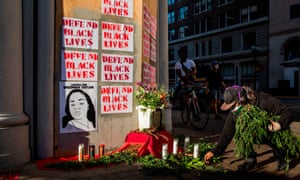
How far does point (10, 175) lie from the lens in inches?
147

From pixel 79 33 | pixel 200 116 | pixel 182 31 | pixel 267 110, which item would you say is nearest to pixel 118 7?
pixel 79 33

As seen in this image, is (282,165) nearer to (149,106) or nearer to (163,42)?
(149,106)

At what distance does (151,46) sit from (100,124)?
2.22 metres

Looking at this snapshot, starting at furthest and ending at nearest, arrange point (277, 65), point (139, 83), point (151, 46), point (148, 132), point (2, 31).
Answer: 1. point (277, 65)
2. point (151, 46)
3. point (139, 83)
4. point (148, 132)
5. point (2, 31)

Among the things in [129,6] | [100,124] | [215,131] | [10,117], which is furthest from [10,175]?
[215,131]

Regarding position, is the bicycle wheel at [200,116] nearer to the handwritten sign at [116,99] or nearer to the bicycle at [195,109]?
the bicycle at [195,109]

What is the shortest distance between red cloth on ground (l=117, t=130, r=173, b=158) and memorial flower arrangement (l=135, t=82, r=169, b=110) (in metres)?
0.50

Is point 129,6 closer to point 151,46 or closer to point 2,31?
point 151,46

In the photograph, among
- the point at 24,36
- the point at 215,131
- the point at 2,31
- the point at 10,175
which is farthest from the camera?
the point at 215,131

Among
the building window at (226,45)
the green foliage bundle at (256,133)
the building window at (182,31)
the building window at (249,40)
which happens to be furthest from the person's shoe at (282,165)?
the building window at (182,31)

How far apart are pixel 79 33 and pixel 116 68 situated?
0.90 meters

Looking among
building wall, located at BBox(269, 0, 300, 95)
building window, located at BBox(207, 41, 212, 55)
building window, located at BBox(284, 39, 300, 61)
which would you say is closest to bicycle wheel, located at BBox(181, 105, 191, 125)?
building wall, located at BBox(269, 0, 300, 95)

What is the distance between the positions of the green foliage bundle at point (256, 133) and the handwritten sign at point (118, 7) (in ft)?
9.35

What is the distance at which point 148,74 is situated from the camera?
6.20 m
